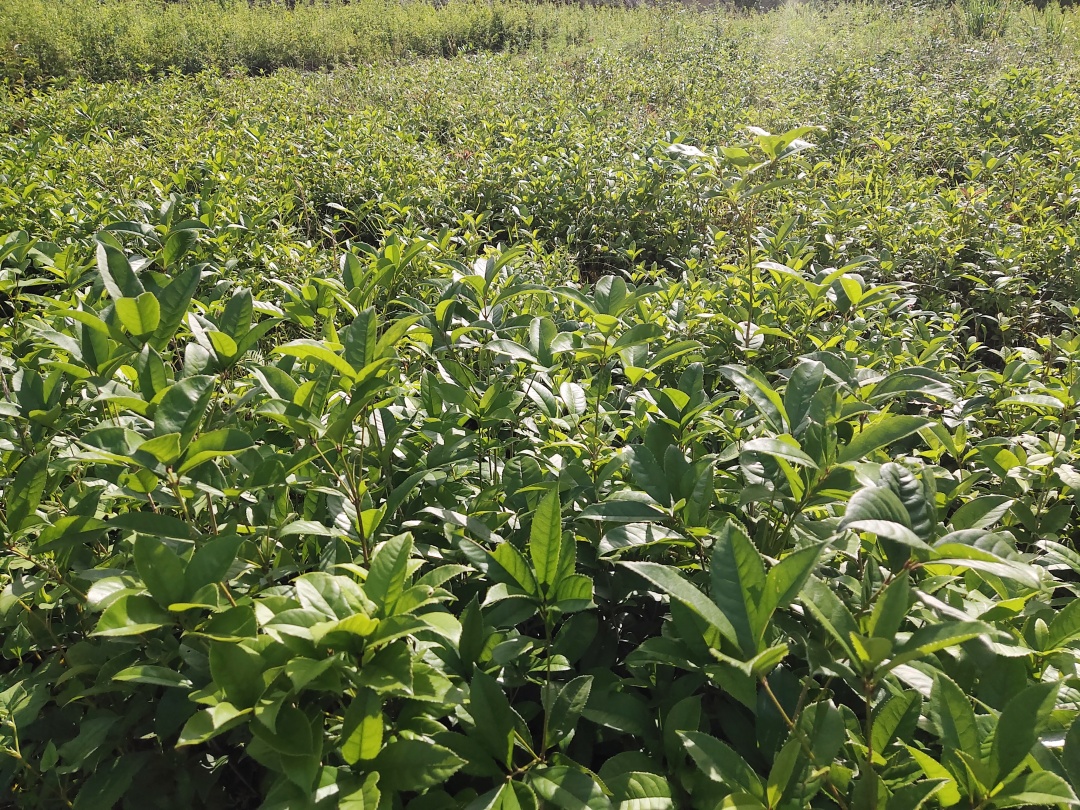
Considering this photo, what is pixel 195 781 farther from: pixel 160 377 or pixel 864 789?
pixel 864 789

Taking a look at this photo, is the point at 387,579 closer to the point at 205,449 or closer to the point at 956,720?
the point at 205,449

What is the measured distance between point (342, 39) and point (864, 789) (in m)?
13.0

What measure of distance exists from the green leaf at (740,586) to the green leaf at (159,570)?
25.4 inches

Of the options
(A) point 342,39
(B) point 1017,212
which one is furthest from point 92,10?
(B) point 1017,212

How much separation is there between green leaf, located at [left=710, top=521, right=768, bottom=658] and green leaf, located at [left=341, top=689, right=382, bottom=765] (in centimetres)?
42

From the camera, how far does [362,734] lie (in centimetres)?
77

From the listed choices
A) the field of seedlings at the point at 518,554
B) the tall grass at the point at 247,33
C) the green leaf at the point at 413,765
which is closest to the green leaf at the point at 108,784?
the field of seedlings at the point at 518,554

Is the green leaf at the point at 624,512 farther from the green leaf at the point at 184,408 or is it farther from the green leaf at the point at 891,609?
the green leaf at the point at 184,408

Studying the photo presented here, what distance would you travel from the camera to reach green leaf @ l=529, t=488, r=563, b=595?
908mm

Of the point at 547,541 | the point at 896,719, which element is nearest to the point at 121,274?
the point at 547,541

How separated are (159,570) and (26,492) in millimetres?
432

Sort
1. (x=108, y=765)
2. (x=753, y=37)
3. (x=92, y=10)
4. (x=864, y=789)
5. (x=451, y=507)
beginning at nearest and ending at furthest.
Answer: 1. (x=864, y=789)
2. (x=108, y=765)
3. (x=451, y=507)
4. (x=92, y=10)
5. (x=753, y=37)

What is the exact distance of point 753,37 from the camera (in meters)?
11.3

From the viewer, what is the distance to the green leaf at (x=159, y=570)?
0.80 meters
